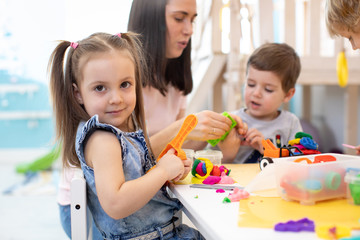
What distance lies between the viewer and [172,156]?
0.78 metres

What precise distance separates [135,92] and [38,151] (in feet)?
11.5

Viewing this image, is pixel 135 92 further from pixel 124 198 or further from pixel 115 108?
pixel 124 198

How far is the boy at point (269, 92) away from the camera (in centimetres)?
122

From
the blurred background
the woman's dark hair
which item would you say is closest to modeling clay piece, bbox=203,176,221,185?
the blurred background

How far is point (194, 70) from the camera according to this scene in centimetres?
228

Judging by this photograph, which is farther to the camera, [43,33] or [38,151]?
[38,151]

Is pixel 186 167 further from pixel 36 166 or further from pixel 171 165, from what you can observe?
pixel 36 166

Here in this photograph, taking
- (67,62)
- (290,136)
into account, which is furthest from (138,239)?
(290,136)

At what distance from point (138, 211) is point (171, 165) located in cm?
12

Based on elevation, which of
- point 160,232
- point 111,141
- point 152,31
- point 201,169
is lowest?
point 160,232

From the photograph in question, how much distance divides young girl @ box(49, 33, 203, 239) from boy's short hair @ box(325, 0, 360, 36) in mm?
459

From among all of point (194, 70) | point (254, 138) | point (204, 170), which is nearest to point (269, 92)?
point (254, 138)

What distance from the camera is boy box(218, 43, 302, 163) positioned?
1.22m

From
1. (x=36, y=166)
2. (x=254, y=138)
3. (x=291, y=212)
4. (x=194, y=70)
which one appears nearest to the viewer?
(x=291, y=212)
